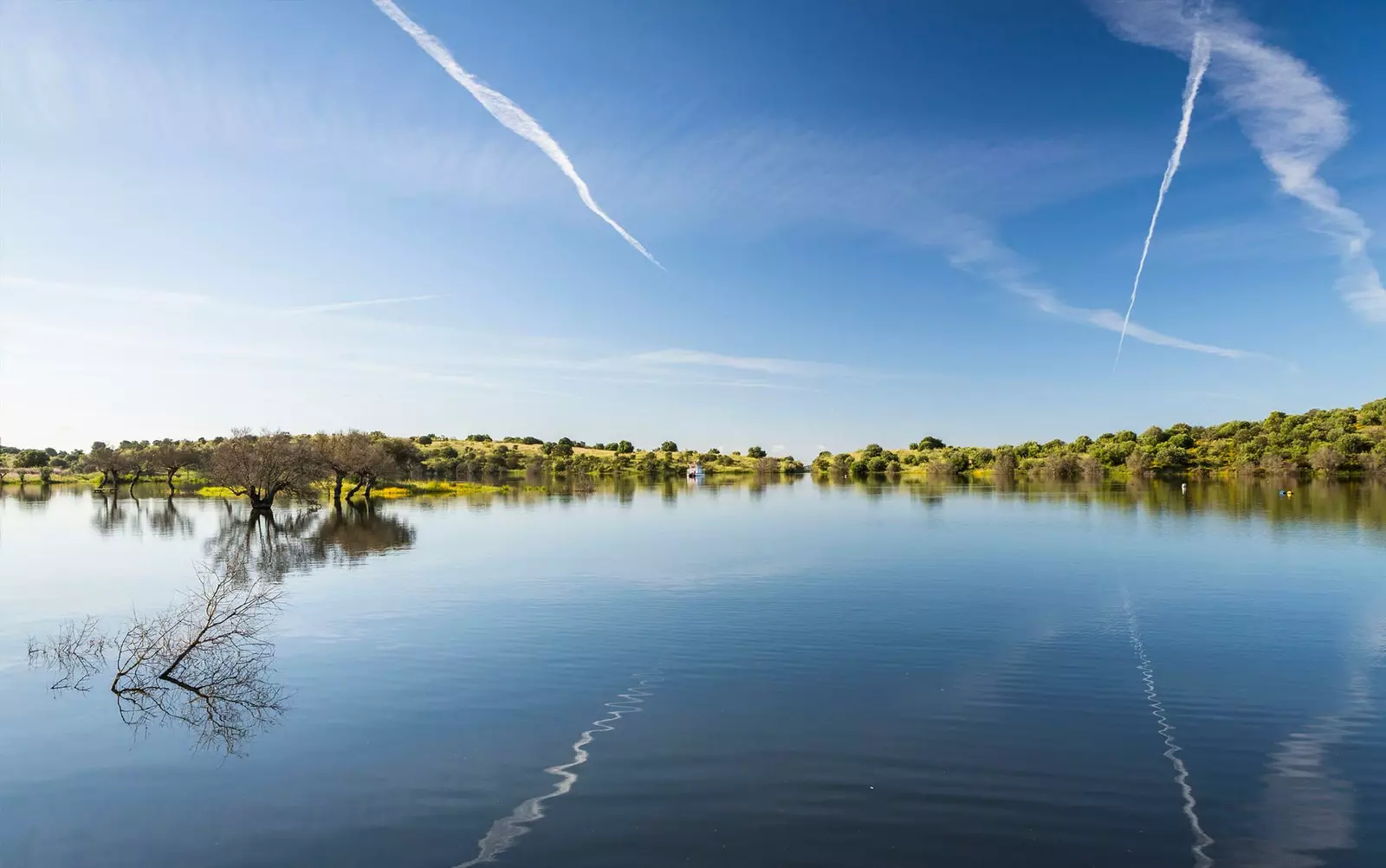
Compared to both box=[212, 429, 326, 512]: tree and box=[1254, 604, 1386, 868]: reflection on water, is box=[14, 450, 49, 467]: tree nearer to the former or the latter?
box=[212, 429, 326, 512]: tree

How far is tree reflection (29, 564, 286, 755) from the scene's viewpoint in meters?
16.9

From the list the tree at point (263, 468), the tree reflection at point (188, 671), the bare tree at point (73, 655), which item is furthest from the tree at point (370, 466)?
the bare tree at point (73, 655)

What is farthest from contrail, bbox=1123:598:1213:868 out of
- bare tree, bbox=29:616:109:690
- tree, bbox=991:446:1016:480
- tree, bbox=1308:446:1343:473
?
tree, bbox=1308:446:1343:473

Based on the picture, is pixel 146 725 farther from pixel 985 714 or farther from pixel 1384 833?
pixel 1384 833

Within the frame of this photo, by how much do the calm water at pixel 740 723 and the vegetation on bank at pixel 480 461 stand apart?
40.3 m

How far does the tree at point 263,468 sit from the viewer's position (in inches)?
2776

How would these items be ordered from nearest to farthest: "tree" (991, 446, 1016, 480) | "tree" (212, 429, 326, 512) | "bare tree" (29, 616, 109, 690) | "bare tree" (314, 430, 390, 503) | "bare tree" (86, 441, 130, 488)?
"bare tree" (29, 616, 109, 690) < "tree" (212, 429, 326, 512) < "bare tree" (314, 430, 390, 503) < "bare tree" (86, 441, 130, 488) < "tree" (991, 446, 1016, 480)

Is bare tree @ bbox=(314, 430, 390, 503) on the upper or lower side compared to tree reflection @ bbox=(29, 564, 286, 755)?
upper

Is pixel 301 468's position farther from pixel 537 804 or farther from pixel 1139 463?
pixel 1139 463

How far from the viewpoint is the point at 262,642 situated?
892 inches

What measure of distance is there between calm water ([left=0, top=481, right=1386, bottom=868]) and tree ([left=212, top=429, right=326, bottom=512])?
33.2 meters

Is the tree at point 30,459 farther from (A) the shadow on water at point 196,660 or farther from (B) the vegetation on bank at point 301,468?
(A) the shadow on water at point 196,660

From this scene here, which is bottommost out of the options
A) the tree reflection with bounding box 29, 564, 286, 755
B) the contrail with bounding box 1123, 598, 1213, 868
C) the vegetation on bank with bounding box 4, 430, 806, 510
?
the tree reflection with bounding box 29, 564, 286, 755

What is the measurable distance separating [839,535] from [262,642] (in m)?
38.3
